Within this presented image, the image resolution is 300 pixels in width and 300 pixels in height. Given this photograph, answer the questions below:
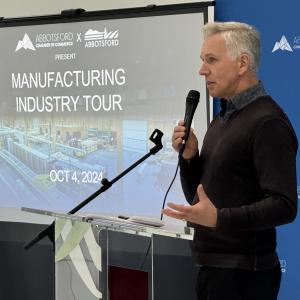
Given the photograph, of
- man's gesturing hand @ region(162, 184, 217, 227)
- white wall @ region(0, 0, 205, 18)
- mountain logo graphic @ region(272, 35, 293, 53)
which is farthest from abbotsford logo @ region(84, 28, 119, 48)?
man's gesturing hand @ region(162, 184, 217, 227)

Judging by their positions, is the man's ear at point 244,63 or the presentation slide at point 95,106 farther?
the presentation slide at point 95,106

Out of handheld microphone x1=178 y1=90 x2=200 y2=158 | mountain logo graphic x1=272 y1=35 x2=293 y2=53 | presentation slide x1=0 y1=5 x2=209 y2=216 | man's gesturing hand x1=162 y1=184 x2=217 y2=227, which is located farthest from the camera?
presentation slide x1=0 y1=5 x2=209 y2=216

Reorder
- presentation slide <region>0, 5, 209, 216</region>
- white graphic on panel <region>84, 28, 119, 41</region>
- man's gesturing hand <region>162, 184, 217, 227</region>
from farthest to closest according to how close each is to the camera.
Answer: white graphic on panel <region>84, 28, 119, 41</region>, presentation slide <region>0, 5, 209, 216</region>, man's gesturing hand <region>162, 184, 217, 227</region>

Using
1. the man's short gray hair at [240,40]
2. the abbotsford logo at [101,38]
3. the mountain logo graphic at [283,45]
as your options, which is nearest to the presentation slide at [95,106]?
the abbotsford logo at [101,38]

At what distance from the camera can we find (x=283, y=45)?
9.33 feet

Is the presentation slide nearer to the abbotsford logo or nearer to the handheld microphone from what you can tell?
the abbotsford logo

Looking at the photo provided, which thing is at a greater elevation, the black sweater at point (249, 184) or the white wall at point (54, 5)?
the white wall at point (54, 5)

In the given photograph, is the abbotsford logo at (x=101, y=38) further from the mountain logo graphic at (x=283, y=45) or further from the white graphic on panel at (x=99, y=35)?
the mountain logo graphic at (x=283, y=45)

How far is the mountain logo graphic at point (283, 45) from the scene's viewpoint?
9.27 ft

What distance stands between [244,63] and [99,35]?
175cm

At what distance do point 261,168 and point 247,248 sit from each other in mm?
254

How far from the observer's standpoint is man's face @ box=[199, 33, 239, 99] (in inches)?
62.1

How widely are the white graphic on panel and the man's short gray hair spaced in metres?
1.60

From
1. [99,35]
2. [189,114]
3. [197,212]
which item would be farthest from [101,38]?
[197,212]
